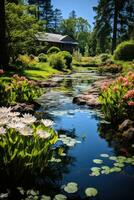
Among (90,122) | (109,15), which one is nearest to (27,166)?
(90,122)

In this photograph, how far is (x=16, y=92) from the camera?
11.3 m

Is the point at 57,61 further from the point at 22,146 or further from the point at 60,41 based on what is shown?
the point at 60,41

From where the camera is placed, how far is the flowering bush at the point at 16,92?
34.6 ft

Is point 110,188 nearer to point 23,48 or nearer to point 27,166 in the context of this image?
point 27,166

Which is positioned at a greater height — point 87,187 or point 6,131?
point 6,131

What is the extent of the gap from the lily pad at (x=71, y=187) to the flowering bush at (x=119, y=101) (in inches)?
151

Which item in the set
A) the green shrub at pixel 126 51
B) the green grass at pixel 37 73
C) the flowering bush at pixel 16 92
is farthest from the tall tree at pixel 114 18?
the flowering bush at pixel 16 92

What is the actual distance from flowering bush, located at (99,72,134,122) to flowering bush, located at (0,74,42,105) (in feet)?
10.1

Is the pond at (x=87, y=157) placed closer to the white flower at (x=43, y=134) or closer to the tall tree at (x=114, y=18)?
the white flower at (x=43, y=134)

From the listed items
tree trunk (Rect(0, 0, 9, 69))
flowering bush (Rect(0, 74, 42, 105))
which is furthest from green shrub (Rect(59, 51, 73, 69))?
flowering bush (Rect(0, 74, 42, 105))

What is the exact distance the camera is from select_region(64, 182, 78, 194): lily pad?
4.82 m

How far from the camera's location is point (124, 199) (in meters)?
4.66

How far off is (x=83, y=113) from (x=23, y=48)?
49.8ft

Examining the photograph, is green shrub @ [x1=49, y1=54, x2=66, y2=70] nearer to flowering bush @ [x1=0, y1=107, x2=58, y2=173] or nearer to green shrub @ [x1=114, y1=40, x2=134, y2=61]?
green shrub @ [x1=114, y1=40, x2=134, y2=61]
